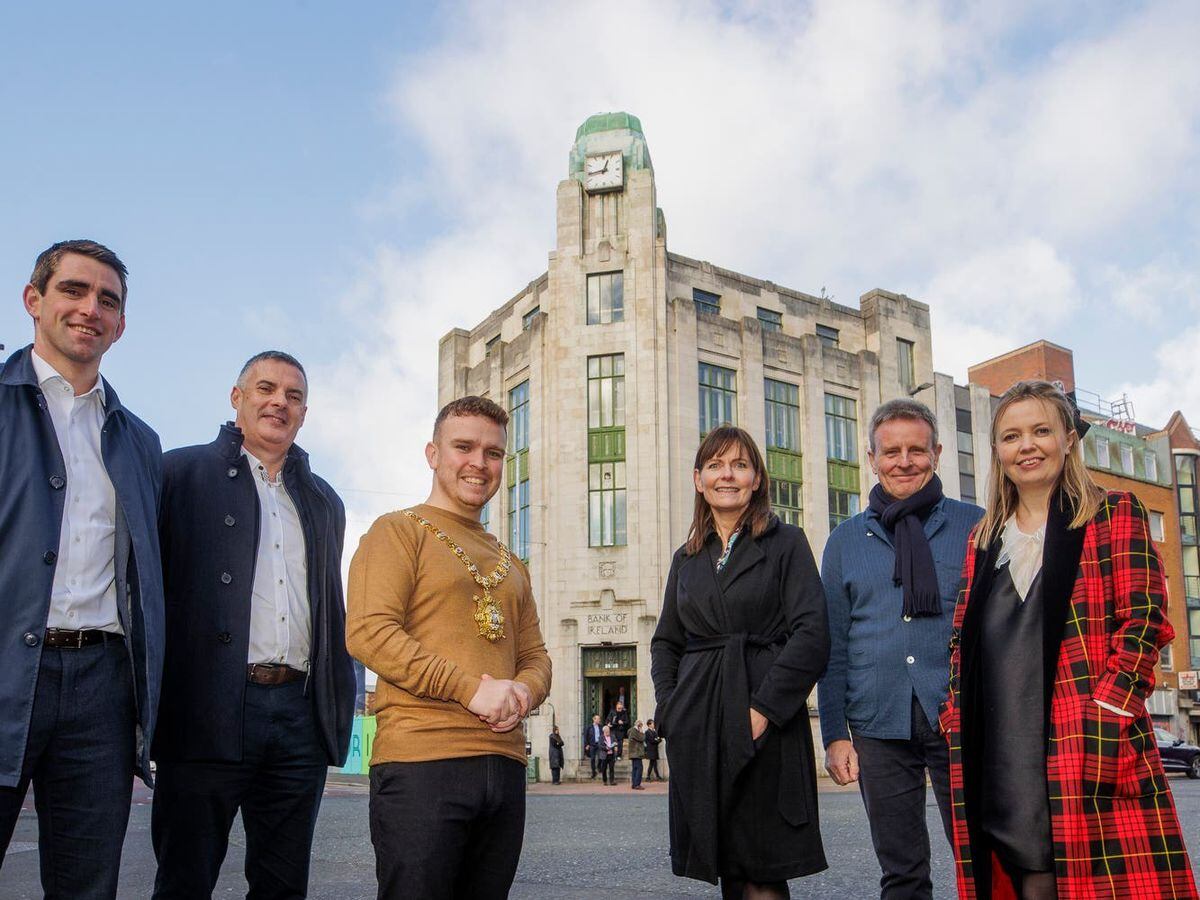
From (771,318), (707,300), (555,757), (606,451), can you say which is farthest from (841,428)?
(555,757)

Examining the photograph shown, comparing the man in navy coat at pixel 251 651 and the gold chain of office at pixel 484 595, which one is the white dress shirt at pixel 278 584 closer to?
the man in navy coat at pixel 251 651

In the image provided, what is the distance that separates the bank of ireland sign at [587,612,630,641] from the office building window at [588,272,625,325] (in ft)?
34.0

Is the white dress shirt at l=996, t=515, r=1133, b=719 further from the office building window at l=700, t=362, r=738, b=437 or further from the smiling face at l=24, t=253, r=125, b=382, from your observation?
the office building window at l=700, t=362, r=738, b=437

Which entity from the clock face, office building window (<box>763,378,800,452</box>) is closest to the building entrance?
office building window (<box>763,378,800,452</box>)

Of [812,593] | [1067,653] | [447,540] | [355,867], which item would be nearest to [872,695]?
[812,593]

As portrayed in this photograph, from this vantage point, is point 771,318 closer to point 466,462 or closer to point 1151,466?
point 1151,466

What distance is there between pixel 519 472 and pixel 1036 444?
3800 centimetres

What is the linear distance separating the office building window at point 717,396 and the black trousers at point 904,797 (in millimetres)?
34917

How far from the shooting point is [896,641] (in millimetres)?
4500

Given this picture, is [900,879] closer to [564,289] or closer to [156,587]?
[156,587]

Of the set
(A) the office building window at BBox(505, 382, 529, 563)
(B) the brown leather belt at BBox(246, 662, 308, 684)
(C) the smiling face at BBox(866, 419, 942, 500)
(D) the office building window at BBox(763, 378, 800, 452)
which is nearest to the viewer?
(B) the brown leather belt at BBox(246, 662, 308, 684)

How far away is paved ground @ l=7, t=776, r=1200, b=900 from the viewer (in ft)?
22.1

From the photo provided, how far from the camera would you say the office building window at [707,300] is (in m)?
42.2

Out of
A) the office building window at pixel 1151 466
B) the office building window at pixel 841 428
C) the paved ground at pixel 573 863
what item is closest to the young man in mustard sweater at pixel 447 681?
the paved ground at pixel 573 863
